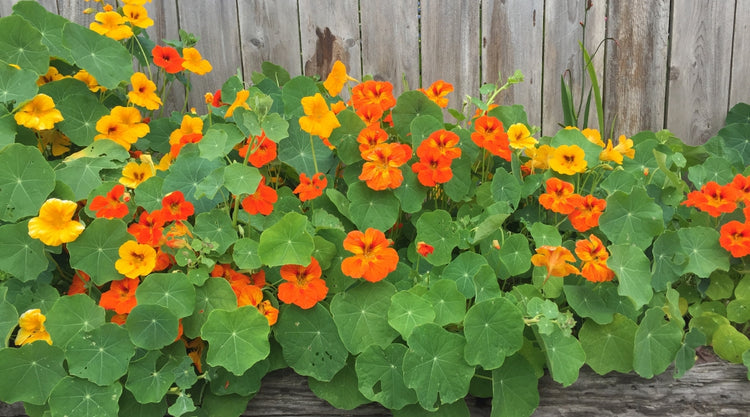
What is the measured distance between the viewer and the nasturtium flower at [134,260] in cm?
142

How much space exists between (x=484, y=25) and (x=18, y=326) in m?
1.91

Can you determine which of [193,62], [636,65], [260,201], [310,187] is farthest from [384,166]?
[636,65]

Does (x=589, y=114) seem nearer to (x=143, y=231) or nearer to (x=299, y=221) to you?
(x=299, y=221)

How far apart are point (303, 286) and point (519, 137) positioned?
80 cm

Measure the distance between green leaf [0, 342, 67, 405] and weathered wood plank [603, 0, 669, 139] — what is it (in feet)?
7.11

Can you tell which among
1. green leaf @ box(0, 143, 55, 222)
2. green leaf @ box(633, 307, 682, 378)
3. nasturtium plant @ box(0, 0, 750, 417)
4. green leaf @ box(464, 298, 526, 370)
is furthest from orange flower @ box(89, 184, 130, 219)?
green leaf @ box(633, 307, 682, 378)

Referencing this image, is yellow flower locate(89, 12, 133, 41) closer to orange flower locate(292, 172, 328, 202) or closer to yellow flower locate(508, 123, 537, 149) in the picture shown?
orange flower locate(292, 172, 328, 202)

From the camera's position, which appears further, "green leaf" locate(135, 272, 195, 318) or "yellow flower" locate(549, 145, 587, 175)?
"yellow flower" locate(549, 145, 587, 175)

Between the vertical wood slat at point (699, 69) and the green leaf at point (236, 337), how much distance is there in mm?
1961

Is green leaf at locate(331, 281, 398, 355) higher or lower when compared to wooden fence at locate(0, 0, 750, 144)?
lower

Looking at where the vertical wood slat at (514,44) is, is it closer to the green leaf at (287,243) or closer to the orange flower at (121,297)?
the green leaf at (287,243)

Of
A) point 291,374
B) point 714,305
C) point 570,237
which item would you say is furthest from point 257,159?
point 714,305

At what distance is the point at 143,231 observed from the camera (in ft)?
4.77

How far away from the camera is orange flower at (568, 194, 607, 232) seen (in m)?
1.60
